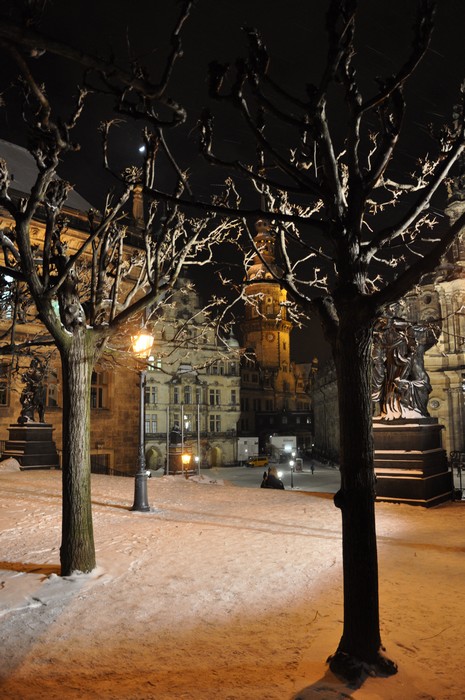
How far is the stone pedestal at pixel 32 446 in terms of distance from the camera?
71.5ft

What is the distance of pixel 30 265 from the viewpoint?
6684 millimetres

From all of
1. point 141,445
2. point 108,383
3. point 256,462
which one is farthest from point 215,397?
point 141,445

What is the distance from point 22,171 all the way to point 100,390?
49.9ft

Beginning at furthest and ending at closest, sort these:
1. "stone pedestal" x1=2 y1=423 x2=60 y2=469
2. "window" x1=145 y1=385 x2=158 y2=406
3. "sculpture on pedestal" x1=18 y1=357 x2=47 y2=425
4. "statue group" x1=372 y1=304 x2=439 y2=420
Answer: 1. "window" x1=145 y1=385 x2=158 y2=406
2. "sculpture on pedestal" x1=18 y1=357 x2=47 y2=425
3. "stone pedestal" x1=2 y1=423 x2=60 y2=469
4. "statue group" x1=372 y1=304 x2=439 y2=420

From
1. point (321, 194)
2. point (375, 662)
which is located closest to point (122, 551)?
point (375, 662)

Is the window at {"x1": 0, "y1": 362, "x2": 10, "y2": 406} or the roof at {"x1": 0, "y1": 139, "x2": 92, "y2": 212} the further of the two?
the roof at {"x1": 0, "y1": 139, "x2": 92, "y2": 212}

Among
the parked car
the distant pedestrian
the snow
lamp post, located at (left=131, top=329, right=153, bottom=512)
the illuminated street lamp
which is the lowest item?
the parked car

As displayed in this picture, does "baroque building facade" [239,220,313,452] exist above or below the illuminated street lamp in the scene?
above

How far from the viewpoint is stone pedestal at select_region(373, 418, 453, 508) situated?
11.8m

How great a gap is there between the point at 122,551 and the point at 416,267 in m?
6.18

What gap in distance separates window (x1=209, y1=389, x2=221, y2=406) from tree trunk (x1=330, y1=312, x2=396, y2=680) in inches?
2172

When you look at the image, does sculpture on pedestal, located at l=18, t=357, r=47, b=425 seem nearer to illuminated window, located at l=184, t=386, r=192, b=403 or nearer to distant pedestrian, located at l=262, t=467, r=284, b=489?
distant pedestrian, located at l=262, t=467, r=284, b=489

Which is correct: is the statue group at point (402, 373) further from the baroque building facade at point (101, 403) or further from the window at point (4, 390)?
the window at point (4, 390)

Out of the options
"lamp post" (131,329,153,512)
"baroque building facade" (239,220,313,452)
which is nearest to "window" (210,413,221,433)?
"baroque building facade" (239,220,313,452)
